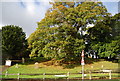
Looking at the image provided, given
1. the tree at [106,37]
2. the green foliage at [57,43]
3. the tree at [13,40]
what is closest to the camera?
the green foliage at [57,43]

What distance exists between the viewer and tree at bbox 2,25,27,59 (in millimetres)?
20812

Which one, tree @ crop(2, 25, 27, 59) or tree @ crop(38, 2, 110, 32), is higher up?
tree @ crop(38, 2, 110, 32)

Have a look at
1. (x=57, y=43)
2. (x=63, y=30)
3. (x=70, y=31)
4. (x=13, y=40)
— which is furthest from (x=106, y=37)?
(x=13, y=40)

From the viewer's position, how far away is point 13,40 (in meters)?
21.3

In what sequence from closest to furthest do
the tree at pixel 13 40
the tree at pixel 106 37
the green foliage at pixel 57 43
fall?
the green foliage at pixel 57 43
the tree at pixel 106 37
the tree at pixel 13 40

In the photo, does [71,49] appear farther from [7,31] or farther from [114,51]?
[7,31]

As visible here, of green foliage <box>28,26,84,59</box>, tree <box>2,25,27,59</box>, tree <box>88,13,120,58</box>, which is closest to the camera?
green foliage <box>28,26,84,59</box>

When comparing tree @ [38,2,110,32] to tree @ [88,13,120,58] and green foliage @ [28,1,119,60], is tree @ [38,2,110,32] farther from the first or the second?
tree @ [88,13,120,58]

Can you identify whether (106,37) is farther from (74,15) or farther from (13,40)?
(13,40)

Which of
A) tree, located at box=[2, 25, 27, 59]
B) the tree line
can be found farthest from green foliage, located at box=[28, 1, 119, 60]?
tree, located at box=[2, 25, 27, 59]

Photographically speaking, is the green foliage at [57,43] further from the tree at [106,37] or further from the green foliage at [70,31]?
the tree at [106,37]

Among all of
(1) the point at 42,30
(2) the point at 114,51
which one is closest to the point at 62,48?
(1) the point at 42,30

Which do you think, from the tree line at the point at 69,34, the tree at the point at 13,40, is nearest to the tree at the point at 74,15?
the tree line at the point at 69,34

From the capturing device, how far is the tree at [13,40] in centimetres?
2081
